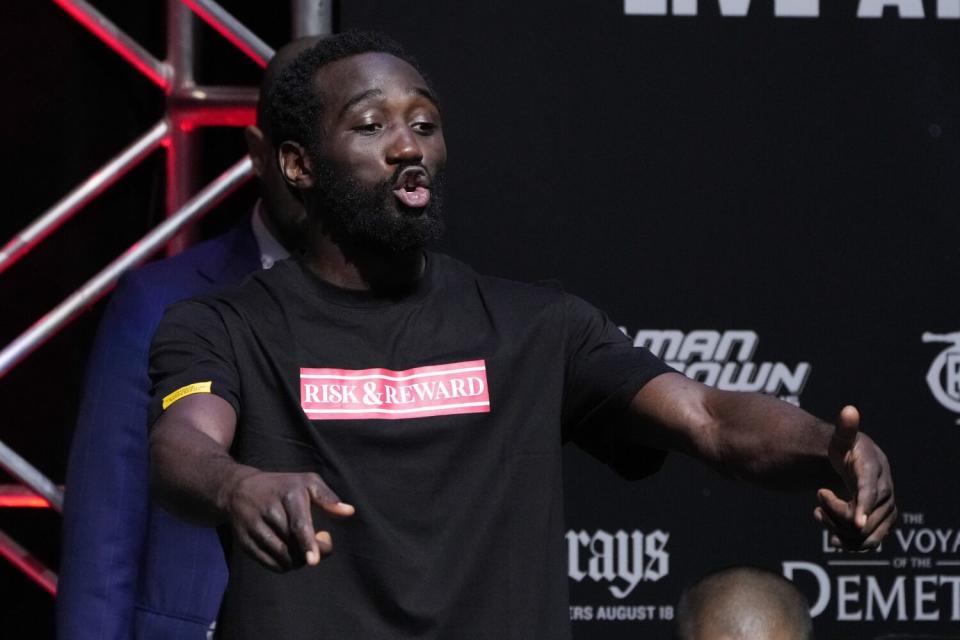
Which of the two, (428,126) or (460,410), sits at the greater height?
(428,126)

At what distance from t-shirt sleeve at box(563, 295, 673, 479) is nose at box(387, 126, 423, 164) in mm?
258

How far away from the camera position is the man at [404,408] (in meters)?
1.59

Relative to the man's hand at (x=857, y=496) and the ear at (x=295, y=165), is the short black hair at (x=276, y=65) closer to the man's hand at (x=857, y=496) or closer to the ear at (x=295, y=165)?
the ear at (x=295, y=165)

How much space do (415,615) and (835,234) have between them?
63.2 inches

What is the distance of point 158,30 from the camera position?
10.2 ft

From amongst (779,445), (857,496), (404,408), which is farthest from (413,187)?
(857,496)

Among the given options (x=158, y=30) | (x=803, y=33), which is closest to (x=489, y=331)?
(x=803, y=33)

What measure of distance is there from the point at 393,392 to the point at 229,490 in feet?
1.18

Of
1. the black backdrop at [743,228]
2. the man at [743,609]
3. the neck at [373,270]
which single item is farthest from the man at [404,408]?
the black backdrop at [743,228]

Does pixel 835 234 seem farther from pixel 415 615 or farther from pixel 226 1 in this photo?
pixel 415 615

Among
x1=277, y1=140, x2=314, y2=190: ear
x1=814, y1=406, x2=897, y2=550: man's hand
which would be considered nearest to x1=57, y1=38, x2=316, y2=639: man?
x1=277, y1=140, x2=314, y2=190: ear

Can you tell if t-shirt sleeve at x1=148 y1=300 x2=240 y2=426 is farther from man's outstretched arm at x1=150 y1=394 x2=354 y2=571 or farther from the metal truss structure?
the metal truss structure

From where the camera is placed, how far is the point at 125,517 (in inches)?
96.6

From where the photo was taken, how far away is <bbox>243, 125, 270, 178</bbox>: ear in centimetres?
254
